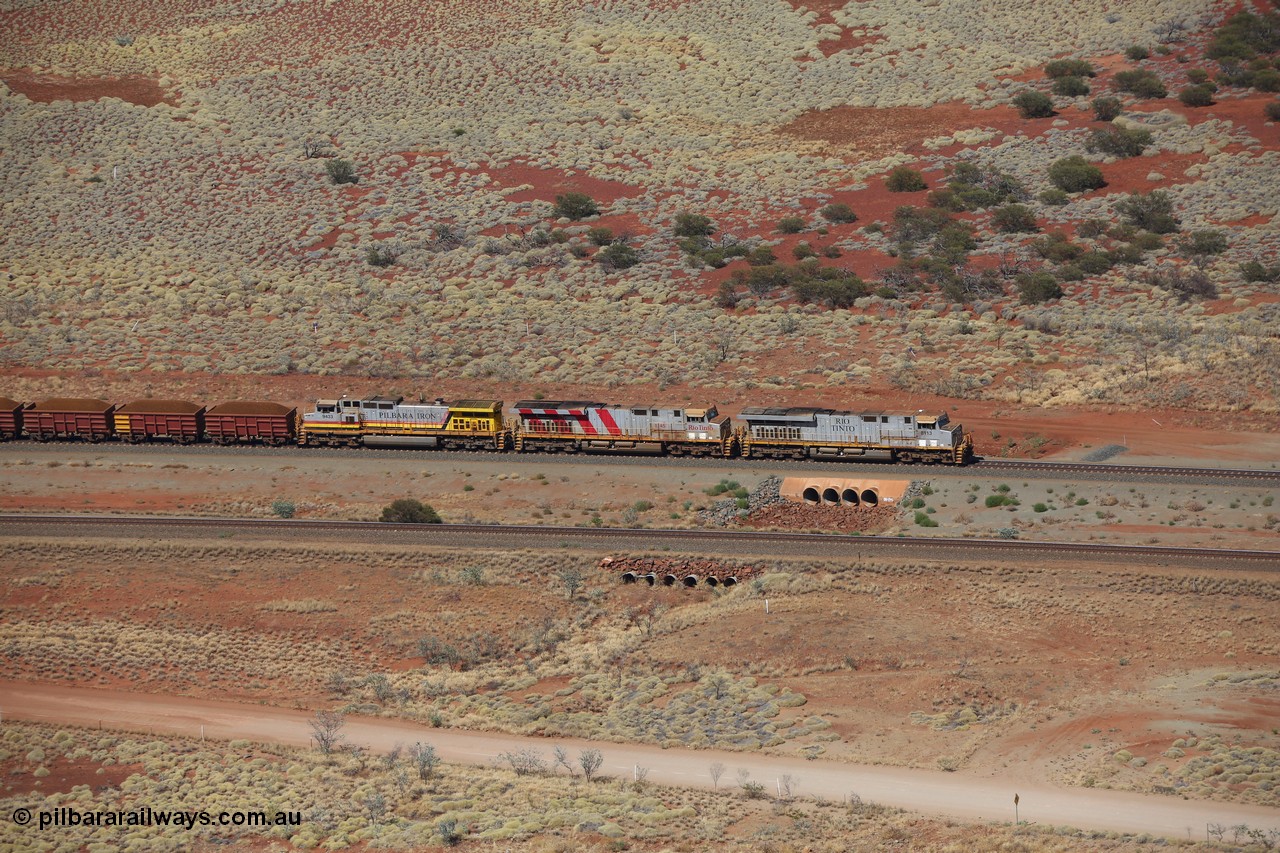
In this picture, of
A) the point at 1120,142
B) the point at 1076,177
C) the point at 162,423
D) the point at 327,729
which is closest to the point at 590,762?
the point at 327,729

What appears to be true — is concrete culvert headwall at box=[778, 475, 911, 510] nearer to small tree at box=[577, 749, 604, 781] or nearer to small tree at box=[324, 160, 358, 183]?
small tree at box=[577, 749, 604, 781]

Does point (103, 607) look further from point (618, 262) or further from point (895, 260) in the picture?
point (895, 260)

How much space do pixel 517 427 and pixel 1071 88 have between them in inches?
1934

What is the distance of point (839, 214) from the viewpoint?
8094 centimetres

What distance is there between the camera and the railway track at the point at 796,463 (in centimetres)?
5053

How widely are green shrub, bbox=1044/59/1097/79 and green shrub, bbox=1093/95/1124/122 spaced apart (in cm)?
530

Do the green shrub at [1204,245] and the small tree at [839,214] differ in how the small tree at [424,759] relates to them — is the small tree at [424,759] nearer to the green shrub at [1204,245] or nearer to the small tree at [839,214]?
the green shrub at [1204,245]

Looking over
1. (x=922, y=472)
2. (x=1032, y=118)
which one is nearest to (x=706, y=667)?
(x=922, y=472)

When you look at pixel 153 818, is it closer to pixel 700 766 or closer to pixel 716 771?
pixel 700 766

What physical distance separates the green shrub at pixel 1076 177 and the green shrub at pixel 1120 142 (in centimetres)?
282

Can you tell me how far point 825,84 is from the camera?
→ 99.1 meters

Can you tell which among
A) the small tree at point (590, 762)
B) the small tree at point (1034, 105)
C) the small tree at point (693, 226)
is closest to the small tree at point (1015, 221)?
the small tree at point (1034, 105)

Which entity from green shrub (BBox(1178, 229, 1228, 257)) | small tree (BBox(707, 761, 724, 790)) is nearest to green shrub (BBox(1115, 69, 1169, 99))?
green shrub (BBox(1178, 229, 1228, 257))

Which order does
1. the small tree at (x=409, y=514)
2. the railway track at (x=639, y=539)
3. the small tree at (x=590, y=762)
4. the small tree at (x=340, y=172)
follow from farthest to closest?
the small tree at (x=340, y=172), the small tree at (x=409, y=514), the railway track at (x=639, y=539), the small tree at (x=590, y=762)
